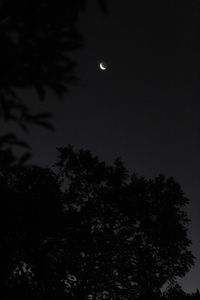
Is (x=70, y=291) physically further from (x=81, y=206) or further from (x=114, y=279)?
(x=81, y=206)

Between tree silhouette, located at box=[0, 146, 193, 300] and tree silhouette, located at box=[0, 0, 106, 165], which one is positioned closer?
tree silhouette, located at box=[0, 0, 106, 165]

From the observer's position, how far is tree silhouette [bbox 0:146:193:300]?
86.0ft

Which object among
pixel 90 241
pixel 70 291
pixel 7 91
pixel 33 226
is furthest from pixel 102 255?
pixel 7 91

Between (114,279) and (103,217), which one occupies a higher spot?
(103,217)

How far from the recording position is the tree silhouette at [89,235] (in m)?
26.2

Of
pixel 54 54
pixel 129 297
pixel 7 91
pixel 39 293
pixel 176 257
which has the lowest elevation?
pixel 7 91

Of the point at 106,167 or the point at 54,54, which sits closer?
the point at 54,54

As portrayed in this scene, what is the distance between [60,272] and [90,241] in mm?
2677

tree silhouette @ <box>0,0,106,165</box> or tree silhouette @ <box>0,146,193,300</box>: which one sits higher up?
tree silhouette @ <box>0,146,193,300</box>

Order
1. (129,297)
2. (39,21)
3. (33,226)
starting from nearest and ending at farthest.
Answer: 1. (39,21)
2. (33,226)
3. (129,297)

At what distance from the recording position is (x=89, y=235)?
2719cm

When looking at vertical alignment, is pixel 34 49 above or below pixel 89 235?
below

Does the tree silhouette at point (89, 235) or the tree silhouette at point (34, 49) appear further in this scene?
the tree silhouette at point (89, 235)

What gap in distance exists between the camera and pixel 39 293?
2672cm
